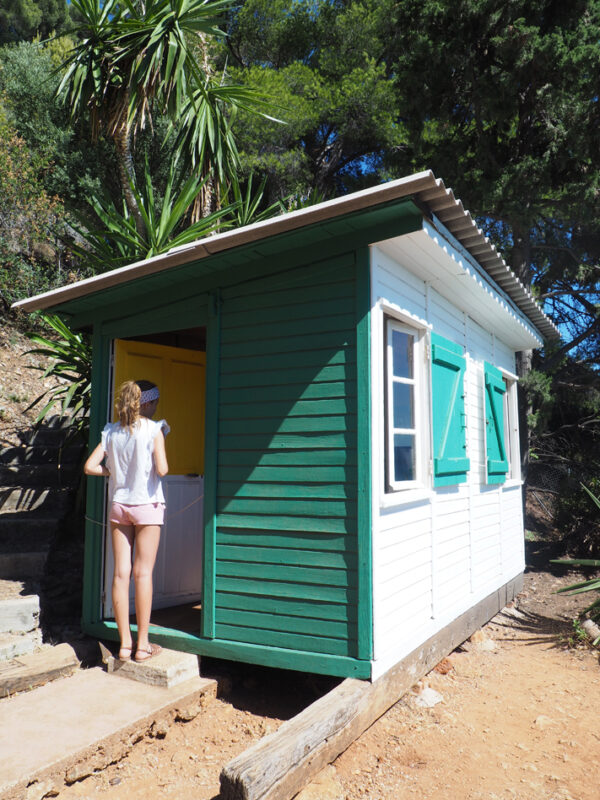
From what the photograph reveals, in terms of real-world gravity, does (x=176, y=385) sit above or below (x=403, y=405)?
above

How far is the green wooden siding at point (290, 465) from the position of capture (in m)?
3.71

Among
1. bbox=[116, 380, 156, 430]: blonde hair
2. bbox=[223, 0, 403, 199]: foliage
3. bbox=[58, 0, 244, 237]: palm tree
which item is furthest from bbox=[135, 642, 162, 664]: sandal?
bbox=[223, 0, 403, 199]: foliage

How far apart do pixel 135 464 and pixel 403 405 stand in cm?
185

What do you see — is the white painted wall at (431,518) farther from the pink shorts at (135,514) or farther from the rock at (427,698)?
the pink shorts at (135,514)

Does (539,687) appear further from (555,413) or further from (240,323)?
(555,413)

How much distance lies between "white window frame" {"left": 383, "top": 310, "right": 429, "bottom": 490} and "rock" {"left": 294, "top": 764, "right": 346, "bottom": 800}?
5.28ft

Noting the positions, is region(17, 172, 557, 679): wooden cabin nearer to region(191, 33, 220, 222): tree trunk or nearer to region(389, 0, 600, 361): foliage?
region(191, 33, 220, 222): tree trunk

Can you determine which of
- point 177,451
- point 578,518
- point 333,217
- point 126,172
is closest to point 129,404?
point 177,451

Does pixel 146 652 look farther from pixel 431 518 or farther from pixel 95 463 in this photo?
pixel 431 518

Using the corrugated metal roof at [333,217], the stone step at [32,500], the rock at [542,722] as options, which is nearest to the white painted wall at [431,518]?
the corrugated metal roof at [333,217]

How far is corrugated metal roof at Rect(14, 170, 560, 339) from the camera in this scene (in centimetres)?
327

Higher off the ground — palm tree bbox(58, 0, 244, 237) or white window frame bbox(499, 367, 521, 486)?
palm tree bbox(58, 0, 244, 237)

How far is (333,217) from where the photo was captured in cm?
353

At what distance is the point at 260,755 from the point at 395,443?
82.2 inches
